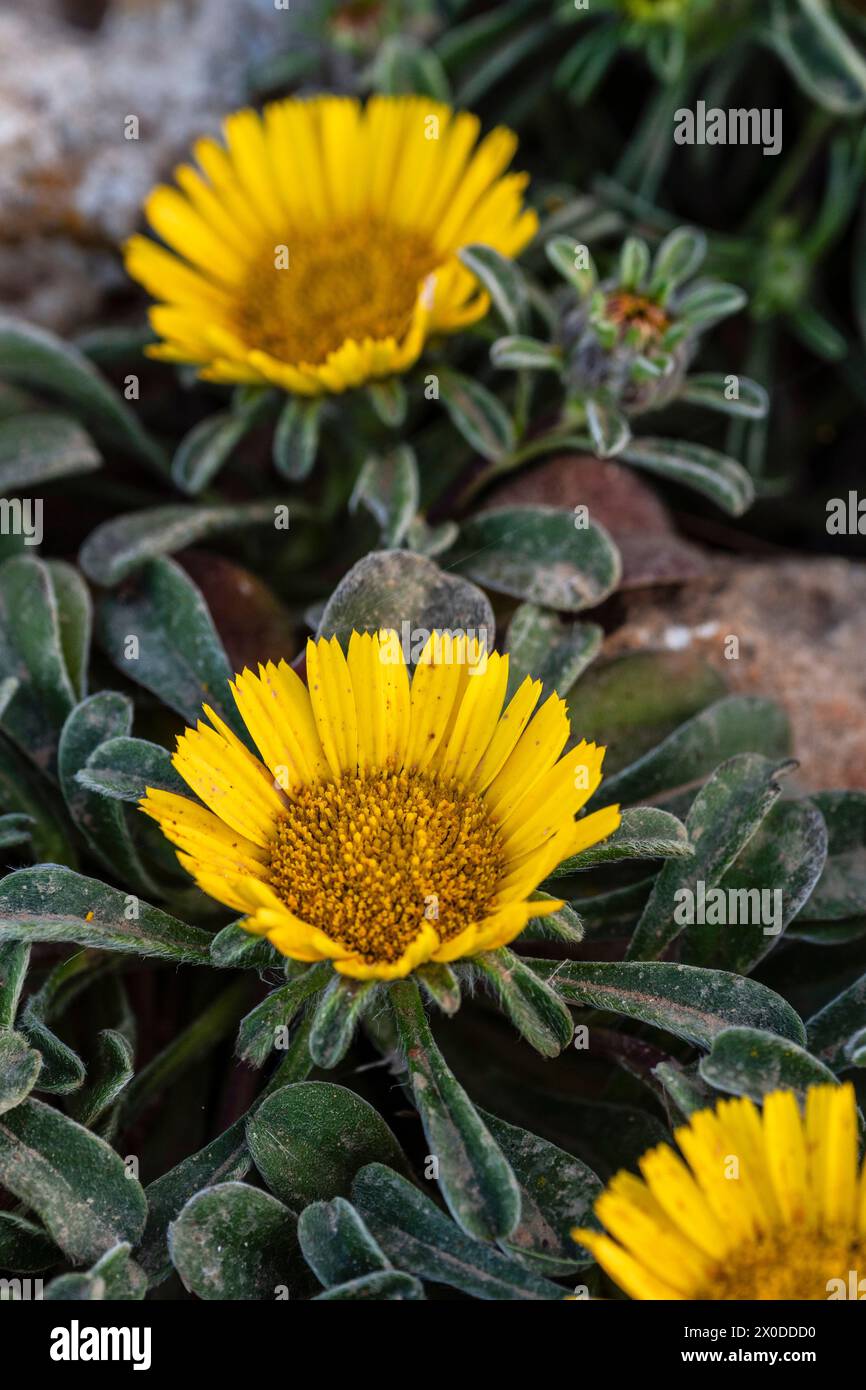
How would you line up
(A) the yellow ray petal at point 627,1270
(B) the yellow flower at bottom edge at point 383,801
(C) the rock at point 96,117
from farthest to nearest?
(C) the rock at point 96,117 → (B) the yellow flower at bottom edge at point 383,801 → (A) the yellow ray petal at point 627,1270

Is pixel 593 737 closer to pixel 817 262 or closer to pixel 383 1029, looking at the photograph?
pixel 383 1029

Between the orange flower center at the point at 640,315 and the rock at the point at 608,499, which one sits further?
the rock at the point at 608,499

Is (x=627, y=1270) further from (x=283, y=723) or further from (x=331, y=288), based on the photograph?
(x=331, y=288)

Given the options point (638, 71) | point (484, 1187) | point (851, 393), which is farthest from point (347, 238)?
point (484, 1187)

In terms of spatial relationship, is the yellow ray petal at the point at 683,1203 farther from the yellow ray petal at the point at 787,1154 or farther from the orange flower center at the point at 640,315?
the orange flower center at the point at 640,315

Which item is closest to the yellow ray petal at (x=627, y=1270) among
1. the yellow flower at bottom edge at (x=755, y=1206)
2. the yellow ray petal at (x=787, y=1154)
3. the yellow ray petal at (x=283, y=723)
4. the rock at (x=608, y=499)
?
the yellow flower at bottom edge at (x=755, y=1206)

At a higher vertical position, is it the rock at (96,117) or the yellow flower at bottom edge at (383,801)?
the rock at (96,117)
